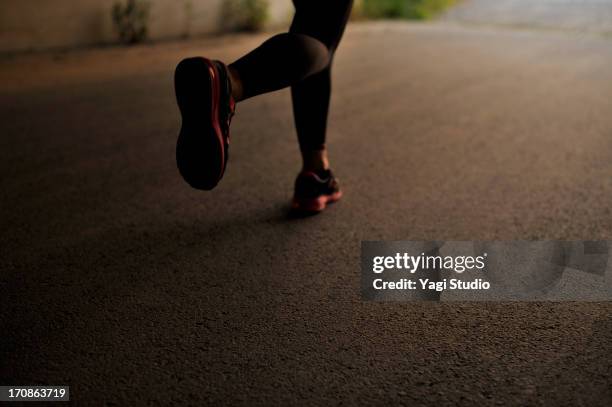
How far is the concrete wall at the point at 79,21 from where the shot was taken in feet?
15.6

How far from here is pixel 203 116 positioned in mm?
1331

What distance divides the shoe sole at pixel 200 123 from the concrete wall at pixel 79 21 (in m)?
3.98

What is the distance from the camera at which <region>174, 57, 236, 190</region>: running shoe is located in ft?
4.26

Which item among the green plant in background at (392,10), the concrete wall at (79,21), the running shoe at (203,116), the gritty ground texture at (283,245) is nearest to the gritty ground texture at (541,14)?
the green plant in background at (392,10)

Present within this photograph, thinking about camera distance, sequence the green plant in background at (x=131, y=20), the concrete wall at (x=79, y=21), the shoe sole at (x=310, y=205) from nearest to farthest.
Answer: the shoe sole at (x=310, y=205)
the concrete wall at (x=79, y=21)
the green plant in background at (x=131, y=20)

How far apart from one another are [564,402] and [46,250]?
1.27 metres

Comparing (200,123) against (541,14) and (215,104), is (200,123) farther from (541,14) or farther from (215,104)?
(541,14)

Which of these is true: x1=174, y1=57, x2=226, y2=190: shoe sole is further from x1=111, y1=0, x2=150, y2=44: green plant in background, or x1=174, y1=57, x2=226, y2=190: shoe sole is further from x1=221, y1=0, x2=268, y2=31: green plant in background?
x1=221, y1=0, x2=268, y2=31: green plant in background

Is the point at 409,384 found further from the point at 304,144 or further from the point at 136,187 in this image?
the point at 136,187

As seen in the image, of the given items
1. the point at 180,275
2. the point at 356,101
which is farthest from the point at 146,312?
the point at 356,101

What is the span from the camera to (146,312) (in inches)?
51.8

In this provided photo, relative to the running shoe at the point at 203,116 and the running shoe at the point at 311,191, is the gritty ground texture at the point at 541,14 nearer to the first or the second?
the running shoe at the point at 311,191

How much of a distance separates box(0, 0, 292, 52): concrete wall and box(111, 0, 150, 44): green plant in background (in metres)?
0.07

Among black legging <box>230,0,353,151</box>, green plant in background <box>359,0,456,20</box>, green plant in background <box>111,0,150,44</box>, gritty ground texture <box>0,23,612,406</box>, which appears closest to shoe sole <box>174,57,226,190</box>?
black legging <box>230,0,353,151</box>
